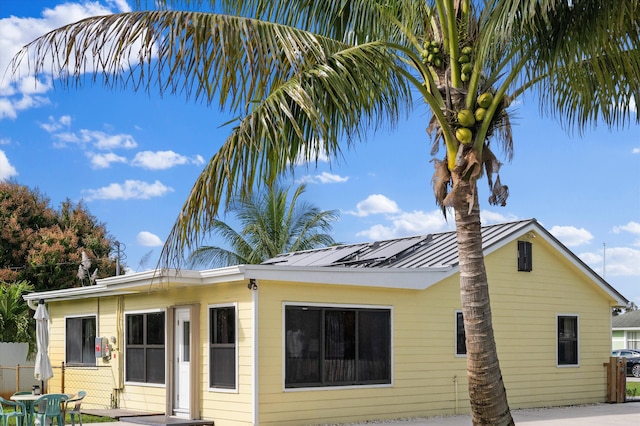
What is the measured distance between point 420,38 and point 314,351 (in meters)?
6.46

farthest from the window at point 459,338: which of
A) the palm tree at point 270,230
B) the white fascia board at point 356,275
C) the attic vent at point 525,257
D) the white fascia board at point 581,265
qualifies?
the palm tree at point 270,230

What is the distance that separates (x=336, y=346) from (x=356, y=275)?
1.33 m

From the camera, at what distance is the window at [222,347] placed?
1448 cm

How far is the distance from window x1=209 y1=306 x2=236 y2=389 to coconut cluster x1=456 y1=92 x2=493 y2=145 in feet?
22.3

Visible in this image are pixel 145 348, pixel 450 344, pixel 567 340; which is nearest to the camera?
pixel 450 344

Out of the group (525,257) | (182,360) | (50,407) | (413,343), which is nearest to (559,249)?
(525,257)

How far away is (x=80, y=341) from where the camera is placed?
1978 centimetres

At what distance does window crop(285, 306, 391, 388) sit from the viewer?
47.4 feet

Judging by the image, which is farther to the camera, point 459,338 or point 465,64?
point 459,338

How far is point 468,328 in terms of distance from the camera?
8.92m

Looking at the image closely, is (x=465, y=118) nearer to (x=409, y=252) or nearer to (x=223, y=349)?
(x=223, y=349)

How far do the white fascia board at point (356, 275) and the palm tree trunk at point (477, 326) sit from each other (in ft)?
17.0

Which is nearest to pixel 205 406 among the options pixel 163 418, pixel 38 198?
pixel 163 418

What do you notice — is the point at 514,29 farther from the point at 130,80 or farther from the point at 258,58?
the point at 130,80
